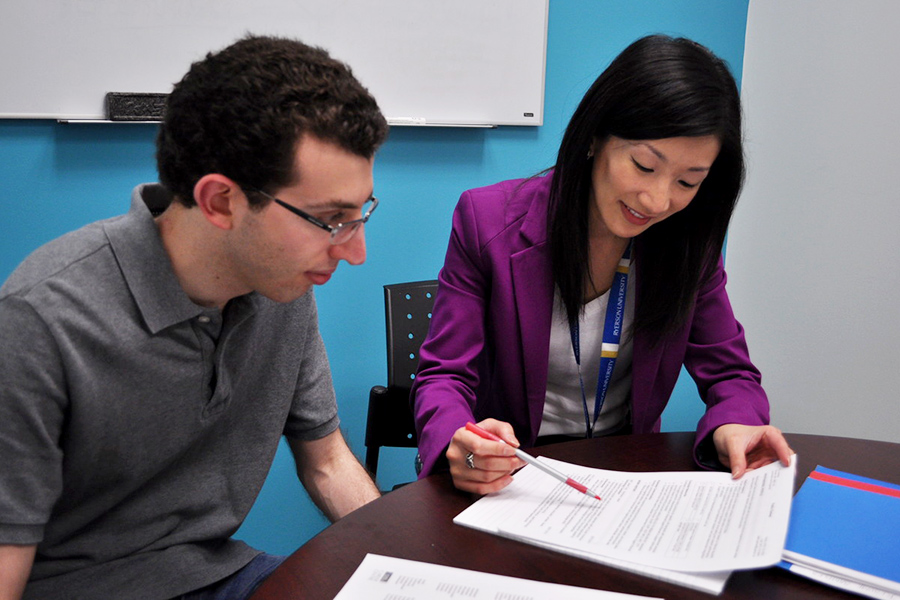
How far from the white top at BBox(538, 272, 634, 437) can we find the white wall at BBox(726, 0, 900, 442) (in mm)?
1365

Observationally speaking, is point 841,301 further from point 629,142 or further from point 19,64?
point 19,64

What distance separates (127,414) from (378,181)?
1.65 metres

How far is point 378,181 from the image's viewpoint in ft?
8.19

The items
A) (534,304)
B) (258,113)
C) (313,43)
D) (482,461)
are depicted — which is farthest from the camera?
(313,43)

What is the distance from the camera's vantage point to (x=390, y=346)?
6.21ft

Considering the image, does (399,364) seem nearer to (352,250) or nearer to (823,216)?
(352,250)

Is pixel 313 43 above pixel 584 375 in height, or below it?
above

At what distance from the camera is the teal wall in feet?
6.94

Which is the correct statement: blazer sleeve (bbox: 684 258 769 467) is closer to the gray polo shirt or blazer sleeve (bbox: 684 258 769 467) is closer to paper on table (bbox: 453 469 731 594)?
paper on table (bbox: 453 469 731 594)

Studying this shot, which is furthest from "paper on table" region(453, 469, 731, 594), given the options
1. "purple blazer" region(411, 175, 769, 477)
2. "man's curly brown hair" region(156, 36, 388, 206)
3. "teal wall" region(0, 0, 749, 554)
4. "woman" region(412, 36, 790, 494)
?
"teal wall" region(0, 0, 749, 554)

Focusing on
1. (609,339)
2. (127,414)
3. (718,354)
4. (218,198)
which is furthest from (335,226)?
(718,354)

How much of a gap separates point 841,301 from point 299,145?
7.44ft

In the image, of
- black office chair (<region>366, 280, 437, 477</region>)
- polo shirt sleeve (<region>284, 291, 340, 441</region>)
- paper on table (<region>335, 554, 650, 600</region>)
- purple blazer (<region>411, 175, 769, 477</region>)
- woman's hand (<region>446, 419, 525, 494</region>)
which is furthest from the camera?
black office chair (<region>366, 280, 437, 477</region>)

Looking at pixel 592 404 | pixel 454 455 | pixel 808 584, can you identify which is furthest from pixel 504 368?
pixel 808 584
